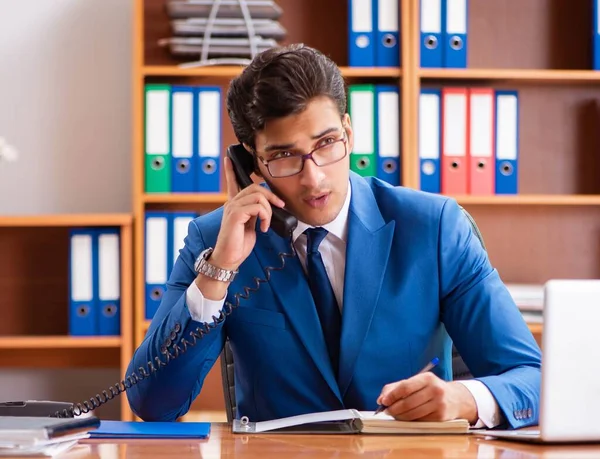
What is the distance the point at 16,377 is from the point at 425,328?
1957mm

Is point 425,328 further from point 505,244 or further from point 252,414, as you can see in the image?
point 505,244

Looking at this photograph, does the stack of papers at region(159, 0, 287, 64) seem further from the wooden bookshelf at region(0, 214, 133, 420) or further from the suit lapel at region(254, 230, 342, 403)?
the suit lapel at region(254, 230, 342, 403)

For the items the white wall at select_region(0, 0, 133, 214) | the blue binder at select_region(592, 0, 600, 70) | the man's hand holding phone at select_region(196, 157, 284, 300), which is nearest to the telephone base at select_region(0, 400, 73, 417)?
the man's hand holding phone at select_region(196, 157, 284, 300)

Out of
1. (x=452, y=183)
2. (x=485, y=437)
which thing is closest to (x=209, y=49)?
(x=452, y=183)

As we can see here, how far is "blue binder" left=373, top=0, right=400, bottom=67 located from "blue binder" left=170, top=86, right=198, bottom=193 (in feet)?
2.14

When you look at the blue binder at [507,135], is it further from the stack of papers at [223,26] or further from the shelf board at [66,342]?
the shelf board at [66,342]

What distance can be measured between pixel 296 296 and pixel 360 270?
0.13 meters

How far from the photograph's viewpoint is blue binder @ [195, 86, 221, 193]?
9.71ft

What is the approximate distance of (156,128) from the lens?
2959 millimetres

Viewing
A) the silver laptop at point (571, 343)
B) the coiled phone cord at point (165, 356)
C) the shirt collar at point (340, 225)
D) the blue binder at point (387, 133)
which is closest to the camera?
the silver laptop at point (571, 343)

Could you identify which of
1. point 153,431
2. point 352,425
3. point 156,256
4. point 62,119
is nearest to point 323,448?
point 352,425

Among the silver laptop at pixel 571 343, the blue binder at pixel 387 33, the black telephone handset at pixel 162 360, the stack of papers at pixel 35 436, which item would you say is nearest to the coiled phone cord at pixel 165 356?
the black telephone handset at pixel 162 360

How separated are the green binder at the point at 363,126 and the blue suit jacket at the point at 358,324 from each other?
1.19 metres

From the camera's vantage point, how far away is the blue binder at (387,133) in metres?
3.01
